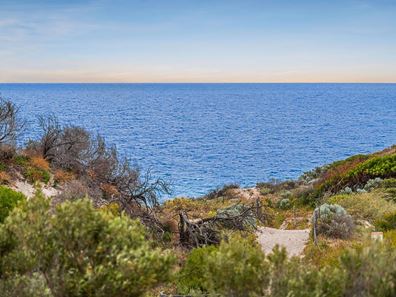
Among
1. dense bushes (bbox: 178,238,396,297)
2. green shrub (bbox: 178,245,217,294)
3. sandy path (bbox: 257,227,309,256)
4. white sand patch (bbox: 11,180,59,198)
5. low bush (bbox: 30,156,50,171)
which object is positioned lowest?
sandy path (bbox: 257,227,309,256)

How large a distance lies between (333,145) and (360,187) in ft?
142

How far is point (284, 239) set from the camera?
19.5 meters

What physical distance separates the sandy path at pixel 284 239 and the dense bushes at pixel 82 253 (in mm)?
11694

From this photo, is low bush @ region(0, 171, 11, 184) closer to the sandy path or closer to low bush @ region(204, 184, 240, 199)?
the sandy path

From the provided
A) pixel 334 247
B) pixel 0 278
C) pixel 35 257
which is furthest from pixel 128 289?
pixel 334 247

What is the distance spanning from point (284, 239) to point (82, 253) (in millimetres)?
14343

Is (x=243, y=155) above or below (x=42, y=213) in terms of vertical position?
below

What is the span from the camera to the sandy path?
1784 centimetres

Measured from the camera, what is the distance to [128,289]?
19.9 ft

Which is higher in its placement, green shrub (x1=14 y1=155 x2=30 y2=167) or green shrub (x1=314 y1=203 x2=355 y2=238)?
green shrub (x1=14 y1=155 x2=30 y2=167)

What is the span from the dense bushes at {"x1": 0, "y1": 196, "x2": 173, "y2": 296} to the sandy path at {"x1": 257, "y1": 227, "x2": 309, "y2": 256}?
11.7m

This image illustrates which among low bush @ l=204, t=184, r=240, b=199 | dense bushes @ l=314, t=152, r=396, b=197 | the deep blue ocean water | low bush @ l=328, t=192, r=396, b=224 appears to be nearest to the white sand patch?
low bush @ l=328, t=192, r=396, b=224

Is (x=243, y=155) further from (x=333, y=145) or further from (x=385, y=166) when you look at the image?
(x=385, y=166)

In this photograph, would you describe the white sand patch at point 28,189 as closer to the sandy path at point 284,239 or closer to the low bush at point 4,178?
the low bush at point 4,178
